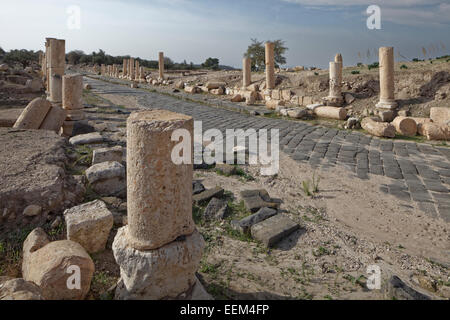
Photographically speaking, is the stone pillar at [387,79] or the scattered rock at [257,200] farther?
the stone pillar at [387,79]

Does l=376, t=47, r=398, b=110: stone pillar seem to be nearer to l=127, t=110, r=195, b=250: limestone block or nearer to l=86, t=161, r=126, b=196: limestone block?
l=86, t=161, r=126, b=196: limestone block

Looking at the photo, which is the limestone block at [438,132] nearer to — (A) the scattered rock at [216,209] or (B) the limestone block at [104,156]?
(A) the scattered rock at [216,209]

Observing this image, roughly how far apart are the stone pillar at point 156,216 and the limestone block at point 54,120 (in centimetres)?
736

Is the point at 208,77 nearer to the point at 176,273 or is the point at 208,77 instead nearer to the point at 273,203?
the point at 273,203

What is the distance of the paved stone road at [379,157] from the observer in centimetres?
605

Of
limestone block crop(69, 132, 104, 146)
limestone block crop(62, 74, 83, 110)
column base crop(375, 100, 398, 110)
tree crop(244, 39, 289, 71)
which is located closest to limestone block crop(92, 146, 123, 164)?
limestone block crop(69, 132, 104, 146)

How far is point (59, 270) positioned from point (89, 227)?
99cm

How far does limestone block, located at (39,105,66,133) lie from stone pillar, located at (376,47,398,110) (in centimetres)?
1255

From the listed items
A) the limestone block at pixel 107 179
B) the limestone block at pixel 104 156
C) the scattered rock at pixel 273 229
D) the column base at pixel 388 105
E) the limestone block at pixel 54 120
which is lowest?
the scattered rock at pixel 273 229

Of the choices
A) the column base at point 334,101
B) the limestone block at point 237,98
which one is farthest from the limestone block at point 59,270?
the limestone block at point 237,98

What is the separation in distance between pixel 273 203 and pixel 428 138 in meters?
7.50

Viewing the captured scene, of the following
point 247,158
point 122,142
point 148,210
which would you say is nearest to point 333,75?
point 247,158

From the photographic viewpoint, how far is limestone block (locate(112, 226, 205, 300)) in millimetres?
2875

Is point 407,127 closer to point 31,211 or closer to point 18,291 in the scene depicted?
point 31,211
